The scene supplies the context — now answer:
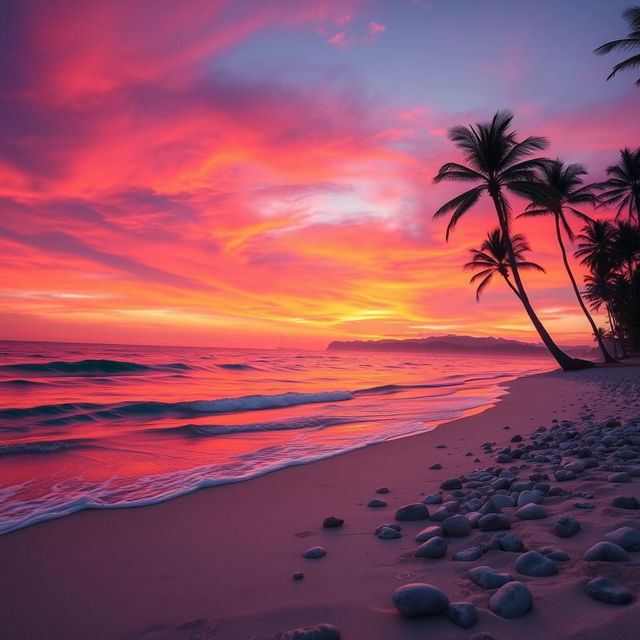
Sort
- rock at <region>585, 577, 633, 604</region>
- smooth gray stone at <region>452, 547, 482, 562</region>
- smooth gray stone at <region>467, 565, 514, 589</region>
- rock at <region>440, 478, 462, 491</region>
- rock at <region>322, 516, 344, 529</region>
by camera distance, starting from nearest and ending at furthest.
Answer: rock at <region>585, 577, 633, 604</region>
smooth gray stone at <region>467, 565, 514, 589</region>
smooth gray stone at <region>452, 547, 482, 562</region>
rock at <region>322, 516, 344, 529</region>
rock at <region>440, 478, 462, 491</region>

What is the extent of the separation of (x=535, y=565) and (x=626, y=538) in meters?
0.53

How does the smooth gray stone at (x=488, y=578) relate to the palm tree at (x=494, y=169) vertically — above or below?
below

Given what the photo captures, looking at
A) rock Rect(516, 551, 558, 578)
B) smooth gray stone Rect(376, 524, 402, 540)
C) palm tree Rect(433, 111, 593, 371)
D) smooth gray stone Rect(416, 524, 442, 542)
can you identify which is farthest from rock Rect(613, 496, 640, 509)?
palm tree Rect(433, 111, 593, 371)

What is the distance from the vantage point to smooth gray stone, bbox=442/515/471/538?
2.70 meters

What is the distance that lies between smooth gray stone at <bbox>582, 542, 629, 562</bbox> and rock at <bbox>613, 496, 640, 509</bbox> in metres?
0.88

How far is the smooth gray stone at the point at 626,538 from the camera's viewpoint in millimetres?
2131

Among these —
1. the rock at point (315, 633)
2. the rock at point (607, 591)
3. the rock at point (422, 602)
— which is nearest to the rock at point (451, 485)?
the rock at point (607, 591)

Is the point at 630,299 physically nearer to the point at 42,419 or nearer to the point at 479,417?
the point at 479,417

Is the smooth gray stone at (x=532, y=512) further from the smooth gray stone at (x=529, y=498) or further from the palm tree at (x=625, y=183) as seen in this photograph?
the palm tree at (x=625, y=183)

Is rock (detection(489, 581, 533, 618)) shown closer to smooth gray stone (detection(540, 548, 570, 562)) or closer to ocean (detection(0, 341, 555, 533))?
smooth gray stone (detection(540, 548, 570, 562))

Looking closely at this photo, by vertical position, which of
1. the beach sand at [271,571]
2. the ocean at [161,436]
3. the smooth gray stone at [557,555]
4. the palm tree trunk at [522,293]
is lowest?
the ocean at [161,436]

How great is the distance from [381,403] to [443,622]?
1201cm

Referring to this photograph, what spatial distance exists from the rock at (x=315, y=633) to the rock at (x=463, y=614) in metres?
0.49

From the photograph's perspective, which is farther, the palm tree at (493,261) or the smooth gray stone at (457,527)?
the palm tree at (493,261)
